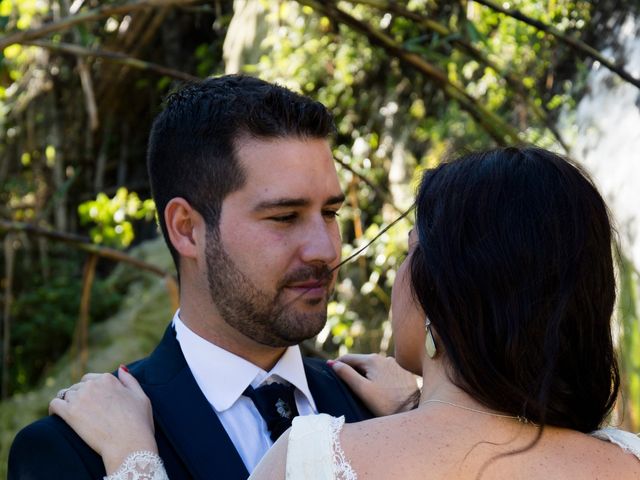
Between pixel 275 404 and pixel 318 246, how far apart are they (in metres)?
0.38

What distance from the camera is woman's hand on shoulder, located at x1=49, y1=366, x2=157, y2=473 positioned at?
2062 millimetres

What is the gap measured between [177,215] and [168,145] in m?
0.19

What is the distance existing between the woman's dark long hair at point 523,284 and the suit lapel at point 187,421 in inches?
23.7

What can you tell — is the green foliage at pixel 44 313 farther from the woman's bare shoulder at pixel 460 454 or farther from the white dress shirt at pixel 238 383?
the woman's bare shoulder at pixel 460 454

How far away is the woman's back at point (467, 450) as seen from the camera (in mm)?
1671

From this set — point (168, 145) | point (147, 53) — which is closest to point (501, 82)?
point (168, 145)

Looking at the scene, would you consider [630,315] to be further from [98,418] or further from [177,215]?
[98,418]

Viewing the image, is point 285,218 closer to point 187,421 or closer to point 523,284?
point 187,421

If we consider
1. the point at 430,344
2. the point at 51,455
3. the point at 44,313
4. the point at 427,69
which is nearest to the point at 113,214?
the point at 44,313

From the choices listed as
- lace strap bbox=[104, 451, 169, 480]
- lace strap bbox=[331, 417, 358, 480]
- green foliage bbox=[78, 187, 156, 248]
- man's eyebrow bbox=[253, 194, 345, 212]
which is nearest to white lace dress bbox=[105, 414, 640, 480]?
lace strap bbox=[331, 417, 358, 480]

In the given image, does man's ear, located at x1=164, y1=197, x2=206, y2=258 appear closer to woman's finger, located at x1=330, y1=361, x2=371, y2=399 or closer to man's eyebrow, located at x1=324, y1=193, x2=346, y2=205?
man's eyebrow, located at x1=324, y1=193, x2=346, y2=205

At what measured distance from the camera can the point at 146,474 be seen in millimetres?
2023

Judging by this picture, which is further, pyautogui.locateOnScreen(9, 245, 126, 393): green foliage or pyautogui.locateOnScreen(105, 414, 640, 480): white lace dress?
pyautogui.locateOnScreen(9, 245, 126, 393): green foliage

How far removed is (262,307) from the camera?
7.88ft
